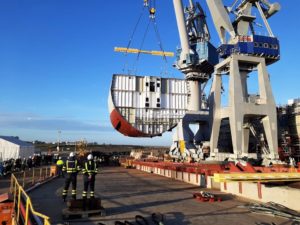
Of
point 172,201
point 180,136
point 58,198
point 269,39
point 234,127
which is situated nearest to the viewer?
point 172,201

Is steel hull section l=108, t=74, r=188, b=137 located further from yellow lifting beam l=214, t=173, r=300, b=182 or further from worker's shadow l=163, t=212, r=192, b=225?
worker's shadow l=163, t=212, r=192, b=225

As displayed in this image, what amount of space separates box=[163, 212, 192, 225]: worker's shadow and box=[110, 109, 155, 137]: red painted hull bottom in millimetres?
26478

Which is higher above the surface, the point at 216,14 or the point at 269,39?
the point at 216,14

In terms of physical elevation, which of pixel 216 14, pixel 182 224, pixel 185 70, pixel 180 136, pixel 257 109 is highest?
pixel 216 14

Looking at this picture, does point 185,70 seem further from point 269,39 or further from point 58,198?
point 58,198

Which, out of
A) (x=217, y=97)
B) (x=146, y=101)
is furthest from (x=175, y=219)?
(x=217, y=97)

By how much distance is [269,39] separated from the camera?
40250 mm

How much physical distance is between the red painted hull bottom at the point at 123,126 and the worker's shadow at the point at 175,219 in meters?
26.5

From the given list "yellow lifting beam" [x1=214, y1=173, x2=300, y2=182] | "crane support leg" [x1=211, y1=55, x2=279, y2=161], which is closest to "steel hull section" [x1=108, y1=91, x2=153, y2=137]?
"crane support leg" [x1=211, y1=55, x2=279, y2=161]

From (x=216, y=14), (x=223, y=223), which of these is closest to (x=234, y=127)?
(x=216, y=14)

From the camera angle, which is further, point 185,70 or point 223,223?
point 185,70

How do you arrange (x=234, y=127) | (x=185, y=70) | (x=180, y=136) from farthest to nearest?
(x=185, y=70), (x=180, y=136), (x=234, y=127)

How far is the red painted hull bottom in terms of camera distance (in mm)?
36719

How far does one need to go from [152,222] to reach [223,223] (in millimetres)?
2144
